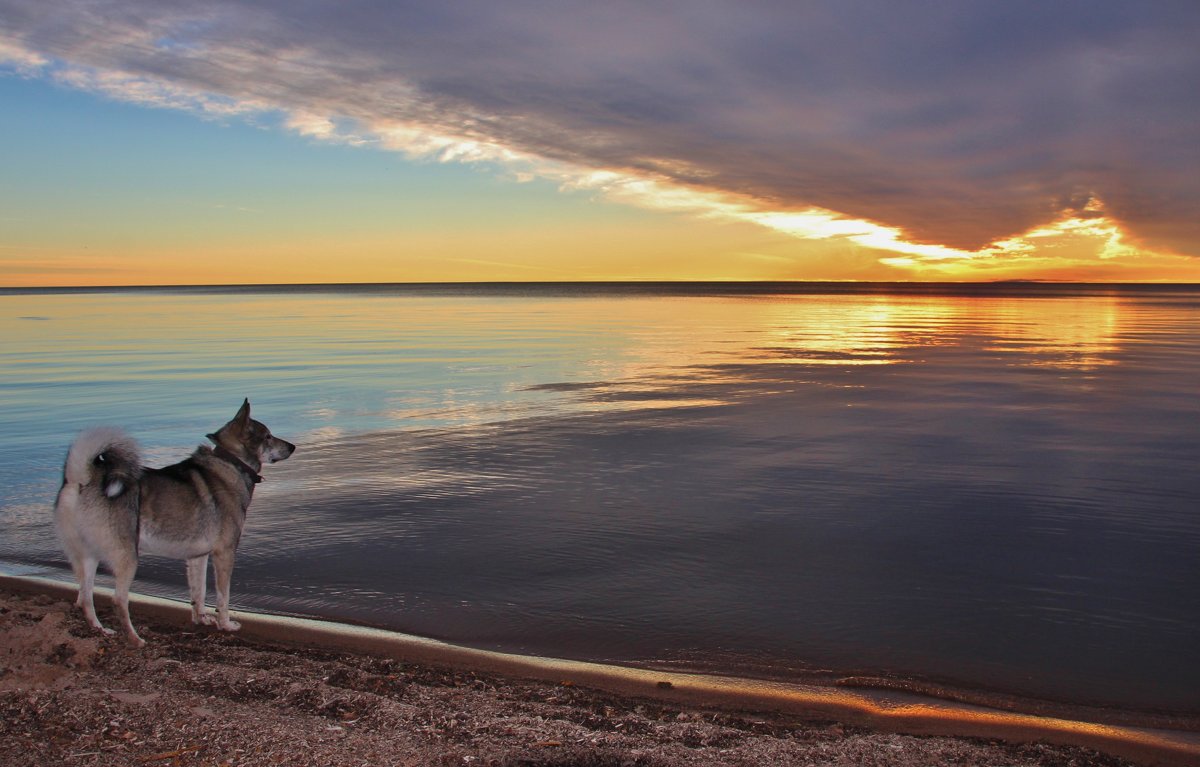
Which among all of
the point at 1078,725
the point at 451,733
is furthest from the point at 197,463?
the point at 1078,725

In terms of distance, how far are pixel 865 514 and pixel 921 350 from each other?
76.0 ft

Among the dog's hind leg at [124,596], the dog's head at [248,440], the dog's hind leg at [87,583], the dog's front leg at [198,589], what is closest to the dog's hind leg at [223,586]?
the dog's front leg at [198,589]

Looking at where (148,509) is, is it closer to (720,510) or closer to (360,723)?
(360,723)

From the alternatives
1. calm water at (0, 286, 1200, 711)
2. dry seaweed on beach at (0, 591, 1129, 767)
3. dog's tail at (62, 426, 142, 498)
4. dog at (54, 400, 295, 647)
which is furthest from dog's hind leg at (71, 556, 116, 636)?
calm water at (0, 286, 1200, 711)

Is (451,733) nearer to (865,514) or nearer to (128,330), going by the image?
(865,514)

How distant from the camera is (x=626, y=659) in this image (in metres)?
6.05

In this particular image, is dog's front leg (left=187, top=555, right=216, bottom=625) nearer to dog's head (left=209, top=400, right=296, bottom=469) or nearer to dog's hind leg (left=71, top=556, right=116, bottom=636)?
dog's hind leg (left=71, top=556, right=116, bottom=636)

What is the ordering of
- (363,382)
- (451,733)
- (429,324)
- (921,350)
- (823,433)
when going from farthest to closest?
(429,324)
(921,350)
(363,382)
(823,433)
(451,733)

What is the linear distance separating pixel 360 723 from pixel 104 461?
9.33ft

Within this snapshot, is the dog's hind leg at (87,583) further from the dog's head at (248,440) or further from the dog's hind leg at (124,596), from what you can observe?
the dog's head at (248,440)

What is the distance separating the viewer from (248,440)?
708 cm

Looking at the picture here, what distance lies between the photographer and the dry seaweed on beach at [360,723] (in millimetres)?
4297

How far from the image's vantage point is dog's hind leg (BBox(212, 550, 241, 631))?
6422 millimetres

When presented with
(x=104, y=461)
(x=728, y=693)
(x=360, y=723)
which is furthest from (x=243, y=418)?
(x=728, y=693)
